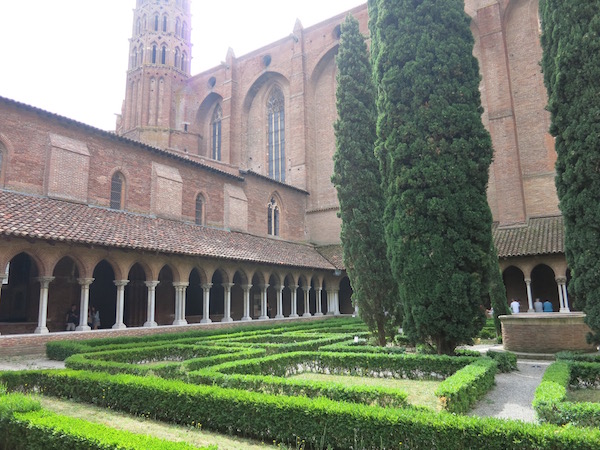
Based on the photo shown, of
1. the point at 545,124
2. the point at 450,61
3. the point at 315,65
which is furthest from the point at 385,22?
the point at 315,65

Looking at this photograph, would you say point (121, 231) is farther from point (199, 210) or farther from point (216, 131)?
point (216, 131)

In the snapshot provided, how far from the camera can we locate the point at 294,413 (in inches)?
194

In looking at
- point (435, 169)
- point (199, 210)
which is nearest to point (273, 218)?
point (199, 210)

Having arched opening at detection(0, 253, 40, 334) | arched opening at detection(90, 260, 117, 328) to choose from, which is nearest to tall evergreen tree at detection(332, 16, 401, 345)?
arched opening at detection(90, 260, 117, 328)

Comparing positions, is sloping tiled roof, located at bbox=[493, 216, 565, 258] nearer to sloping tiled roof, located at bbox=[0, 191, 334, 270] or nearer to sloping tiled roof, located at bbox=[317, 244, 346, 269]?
sloping tiled roof, located at bbox=[317, 244, 346, 269]

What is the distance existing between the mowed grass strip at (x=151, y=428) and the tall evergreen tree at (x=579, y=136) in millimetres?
7230

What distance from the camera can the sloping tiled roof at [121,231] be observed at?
13.0 metres

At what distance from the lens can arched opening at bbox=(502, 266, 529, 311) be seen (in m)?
22.2

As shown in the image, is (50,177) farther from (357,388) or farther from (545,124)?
(545,124)

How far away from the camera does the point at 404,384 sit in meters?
8.34

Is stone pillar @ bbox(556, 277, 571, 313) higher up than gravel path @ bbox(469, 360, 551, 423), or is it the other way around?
stone pillar @ bbox(556, 277, 571, 313)

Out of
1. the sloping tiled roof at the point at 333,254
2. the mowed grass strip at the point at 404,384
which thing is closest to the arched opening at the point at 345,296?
the sloping tiled roof at the point at 333,254

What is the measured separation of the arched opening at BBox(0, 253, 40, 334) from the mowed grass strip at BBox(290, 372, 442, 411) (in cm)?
1199

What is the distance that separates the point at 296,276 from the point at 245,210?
493cm
